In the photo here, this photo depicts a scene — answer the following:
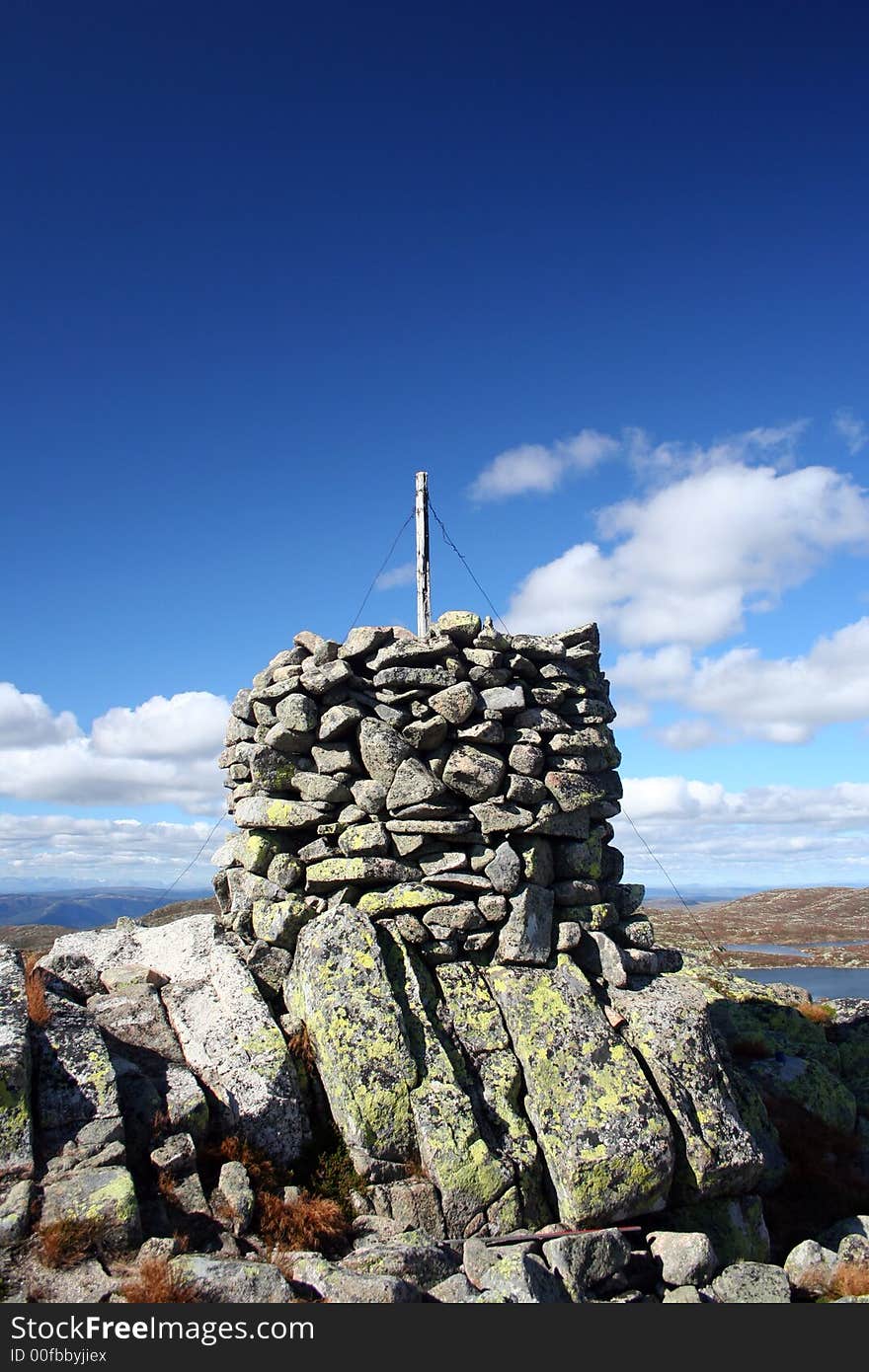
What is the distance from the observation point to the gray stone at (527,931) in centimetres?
1300

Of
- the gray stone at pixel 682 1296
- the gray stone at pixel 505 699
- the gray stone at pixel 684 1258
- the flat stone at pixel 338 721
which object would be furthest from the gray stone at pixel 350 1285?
the gray stone at pixel 505 699

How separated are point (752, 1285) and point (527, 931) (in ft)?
17.1

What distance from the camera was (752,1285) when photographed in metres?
9.45

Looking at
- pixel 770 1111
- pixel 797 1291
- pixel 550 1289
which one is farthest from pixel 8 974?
pixel 770 1111

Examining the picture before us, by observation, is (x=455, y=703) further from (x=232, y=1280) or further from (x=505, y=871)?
(x=232, y=1280)

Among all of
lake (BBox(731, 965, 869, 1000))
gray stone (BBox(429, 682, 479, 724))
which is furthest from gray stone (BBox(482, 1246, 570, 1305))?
lake (BBox(731, 965, 869, 1000))

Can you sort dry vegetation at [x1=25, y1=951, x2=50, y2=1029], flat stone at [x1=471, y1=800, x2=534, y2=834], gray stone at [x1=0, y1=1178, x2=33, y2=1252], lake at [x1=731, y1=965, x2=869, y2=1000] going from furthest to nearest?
lake at [x1=731, y1=965, x2=869, y2=1000], flat stone at [x1=471, y1=800, x2=534, y2=834], dry vegetation at [x1=25, y1=951, x2=50, y2=1029], gray stone at [x1=0, y1=1178, x2=33, y2=1252]

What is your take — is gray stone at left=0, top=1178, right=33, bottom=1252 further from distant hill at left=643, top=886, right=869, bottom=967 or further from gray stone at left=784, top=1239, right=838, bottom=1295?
distant hill at left=643, top=886, right=869, bottom=967

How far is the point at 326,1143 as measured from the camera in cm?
1096

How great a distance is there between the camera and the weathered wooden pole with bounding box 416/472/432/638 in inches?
661

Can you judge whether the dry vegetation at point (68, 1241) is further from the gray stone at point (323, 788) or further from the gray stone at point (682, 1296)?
the gray stone at point (323, 788)

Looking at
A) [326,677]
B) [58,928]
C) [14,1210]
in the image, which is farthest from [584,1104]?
[58,928]

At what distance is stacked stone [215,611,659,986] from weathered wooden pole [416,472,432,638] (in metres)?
1.70

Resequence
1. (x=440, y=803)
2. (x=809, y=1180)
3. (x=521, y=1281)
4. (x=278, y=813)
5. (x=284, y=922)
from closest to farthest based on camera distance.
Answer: (x=521, y=1281) < (x=809, y=1180) < (x=284, y=922) < (x=440, y=803) < (x=278, y=813)
